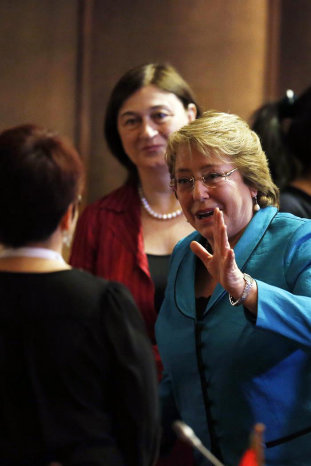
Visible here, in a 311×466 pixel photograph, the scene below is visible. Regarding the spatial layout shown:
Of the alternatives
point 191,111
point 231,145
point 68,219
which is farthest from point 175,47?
point 68,219

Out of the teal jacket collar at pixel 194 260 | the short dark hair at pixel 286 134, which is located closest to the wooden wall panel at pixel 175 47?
the short dark hair at pixel 286 134

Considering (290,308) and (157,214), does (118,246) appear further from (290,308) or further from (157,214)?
(290,308)

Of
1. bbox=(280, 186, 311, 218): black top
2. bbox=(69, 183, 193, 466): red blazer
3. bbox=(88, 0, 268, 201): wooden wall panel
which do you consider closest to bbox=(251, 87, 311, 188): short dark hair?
bbox=(280, 186, 311, 218): black top

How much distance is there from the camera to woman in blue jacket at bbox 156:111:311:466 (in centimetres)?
187

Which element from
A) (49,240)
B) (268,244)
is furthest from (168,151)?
(49,240)

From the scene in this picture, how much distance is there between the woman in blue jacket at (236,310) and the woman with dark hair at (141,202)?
607 mm

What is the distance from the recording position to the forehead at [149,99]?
2.90 meters

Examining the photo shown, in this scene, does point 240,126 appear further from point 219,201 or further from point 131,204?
point 131,204

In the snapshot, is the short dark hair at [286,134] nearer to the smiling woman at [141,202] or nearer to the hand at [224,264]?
the smiling woman at [141,202]

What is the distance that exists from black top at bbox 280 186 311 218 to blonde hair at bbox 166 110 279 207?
2.17 ft

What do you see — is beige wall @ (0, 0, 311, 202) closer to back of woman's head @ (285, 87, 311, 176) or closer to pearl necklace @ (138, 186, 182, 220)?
back of woman's head @ (285, 87, 311, 176)

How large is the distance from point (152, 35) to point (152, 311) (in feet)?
4.57

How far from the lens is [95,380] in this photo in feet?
5.12

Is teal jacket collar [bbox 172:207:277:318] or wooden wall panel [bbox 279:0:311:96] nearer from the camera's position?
teal jacket collar [bbox 172:207:277:318]
